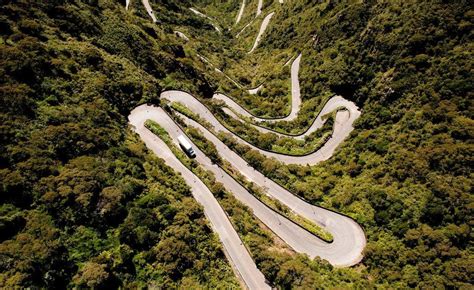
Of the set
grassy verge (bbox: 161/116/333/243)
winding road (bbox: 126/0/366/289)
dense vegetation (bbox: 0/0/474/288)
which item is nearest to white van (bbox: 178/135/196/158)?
winding road (bbox: 126/0/366/289)

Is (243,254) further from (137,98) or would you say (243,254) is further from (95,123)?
(137,98)

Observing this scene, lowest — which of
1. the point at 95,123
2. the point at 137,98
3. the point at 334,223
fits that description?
the point at 334,223

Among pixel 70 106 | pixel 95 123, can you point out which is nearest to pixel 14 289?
pixel 95 123

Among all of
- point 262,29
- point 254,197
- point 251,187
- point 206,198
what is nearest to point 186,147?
point 206,198

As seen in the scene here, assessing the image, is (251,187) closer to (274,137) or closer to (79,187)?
(274,137)

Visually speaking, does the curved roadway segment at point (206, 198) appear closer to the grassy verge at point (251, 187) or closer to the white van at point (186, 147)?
the grassy verge at point (251, 187)

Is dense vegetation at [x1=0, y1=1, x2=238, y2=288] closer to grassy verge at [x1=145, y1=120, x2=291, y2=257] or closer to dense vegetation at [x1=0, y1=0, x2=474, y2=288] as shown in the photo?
dense vegetation at [x1=0, y1=0, x2=474, y2=288]
